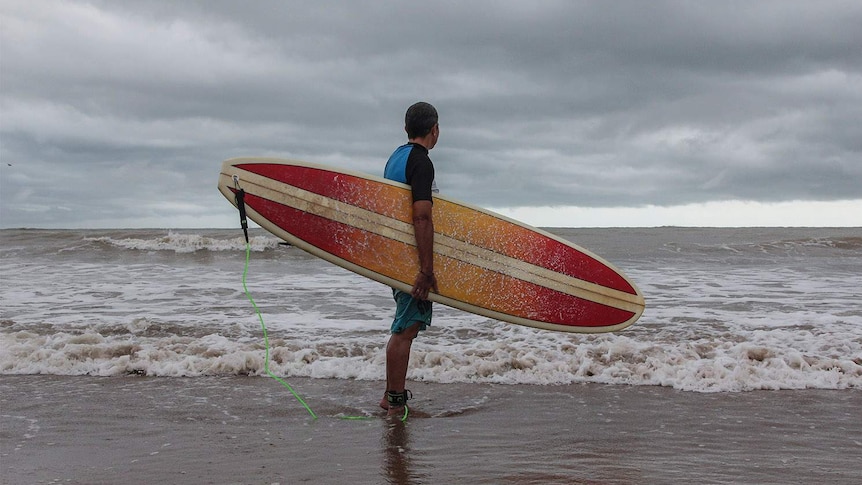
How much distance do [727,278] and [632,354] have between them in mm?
6671

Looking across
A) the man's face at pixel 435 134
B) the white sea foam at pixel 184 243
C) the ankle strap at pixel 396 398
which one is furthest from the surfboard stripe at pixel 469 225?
the white sea foam at pixel 184 243

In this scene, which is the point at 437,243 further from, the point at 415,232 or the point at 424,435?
the point at 424,435

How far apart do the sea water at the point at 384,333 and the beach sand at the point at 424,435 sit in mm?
324

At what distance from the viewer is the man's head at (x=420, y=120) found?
364 centimetres

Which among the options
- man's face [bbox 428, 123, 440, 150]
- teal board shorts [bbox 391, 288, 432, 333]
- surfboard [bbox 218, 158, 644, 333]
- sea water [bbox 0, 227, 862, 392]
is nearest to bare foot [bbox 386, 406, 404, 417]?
teal board shorts [bbox 391, 288, 432, 333]

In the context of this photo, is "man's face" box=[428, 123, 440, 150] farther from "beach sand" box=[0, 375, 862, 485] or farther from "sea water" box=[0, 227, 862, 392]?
"beach sand" box=[0, 375, 862, 485]

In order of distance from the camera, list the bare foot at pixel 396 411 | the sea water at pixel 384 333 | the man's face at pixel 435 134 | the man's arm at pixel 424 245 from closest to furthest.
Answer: the man's arm at pixel 424 245, the man's face at pixel 435 134, the bare foot at pixel 396 411, the sea water at pixel 384 333

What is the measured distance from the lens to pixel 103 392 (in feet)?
14.9

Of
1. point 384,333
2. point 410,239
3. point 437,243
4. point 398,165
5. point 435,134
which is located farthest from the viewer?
point 384,333

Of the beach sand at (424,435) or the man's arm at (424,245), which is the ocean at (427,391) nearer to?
the beach sand at (424,435)

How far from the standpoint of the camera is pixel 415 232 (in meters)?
3.61

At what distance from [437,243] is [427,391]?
43.4 inches

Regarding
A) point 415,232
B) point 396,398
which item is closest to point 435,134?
point 415,232

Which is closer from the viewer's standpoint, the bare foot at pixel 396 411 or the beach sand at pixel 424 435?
the beach sand at pixel 424 435
